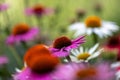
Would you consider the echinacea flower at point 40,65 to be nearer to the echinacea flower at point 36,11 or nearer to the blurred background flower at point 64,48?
the blurred background flower at point 64,48

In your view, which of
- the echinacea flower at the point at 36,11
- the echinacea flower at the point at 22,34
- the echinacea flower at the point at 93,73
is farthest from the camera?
the echinacea flower at the point at 36,11

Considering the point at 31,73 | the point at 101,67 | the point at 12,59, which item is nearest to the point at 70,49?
the point at 31,73

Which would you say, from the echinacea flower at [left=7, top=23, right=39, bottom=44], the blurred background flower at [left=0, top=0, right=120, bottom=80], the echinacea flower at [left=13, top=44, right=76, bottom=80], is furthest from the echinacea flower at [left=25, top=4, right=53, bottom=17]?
the echinacea flower at [left=13, top=44, right=76, bottom=80]

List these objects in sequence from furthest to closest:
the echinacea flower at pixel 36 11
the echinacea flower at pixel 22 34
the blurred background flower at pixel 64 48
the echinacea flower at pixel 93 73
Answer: the echinacea flower at pixel 36 11 → the echinacea flower at pixel 22 34 → the blurred background flower at pixel 64 48 → the echinacea flower at pixel 93 73

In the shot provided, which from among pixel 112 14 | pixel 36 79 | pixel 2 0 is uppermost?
pixel 112 14

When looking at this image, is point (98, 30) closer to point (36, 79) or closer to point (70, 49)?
point (70, 49)

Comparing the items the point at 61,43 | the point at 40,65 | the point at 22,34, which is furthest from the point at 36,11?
the point at 40,65

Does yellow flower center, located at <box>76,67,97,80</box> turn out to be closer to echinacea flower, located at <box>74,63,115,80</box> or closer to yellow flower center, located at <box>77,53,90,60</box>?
echinacea flower, located at <box>74,63,115,80</box>

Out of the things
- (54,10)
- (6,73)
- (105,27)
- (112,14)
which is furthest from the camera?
(112,14)

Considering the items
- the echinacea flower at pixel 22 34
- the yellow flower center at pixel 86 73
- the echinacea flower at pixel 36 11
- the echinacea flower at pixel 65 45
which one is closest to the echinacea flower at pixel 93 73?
the yellow flower center at pixel 86 73
